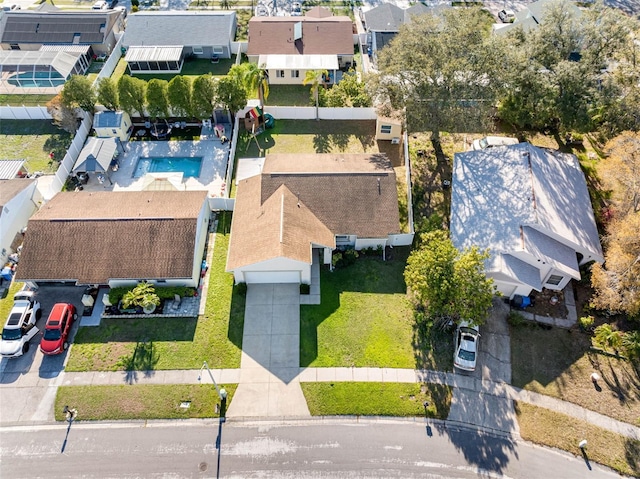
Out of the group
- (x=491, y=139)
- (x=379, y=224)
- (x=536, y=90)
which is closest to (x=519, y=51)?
(x=536, y=90)

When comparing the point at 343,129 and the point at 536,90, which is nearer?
the point at 536,90

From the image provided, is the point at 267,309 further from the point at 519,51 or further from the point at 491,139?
the point at 519,51

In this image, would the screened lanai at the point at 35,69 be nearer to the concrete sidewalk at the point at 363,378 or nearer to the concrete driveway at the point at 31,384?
the concrete driveway at the point at 31,384

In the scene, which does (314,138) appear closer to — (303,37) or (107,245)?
(303,37)

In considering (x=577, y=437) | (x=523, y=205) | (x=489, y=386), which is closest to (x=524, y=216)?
(x=523, y=205)

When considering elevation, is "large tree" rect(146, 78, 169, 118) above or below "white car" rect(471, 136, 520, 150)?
above

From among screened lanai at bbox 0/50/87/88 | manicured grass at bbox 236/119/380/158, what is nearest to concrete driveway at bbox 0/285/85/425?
manicured grass at bbox 236/119/380/158

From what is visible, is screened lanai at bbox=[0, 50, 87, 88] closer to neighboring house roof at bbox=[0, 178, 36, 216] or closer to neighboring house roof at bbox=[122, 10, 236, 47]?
neighboring house roof at bbox=[122, 10, 236, 47]
